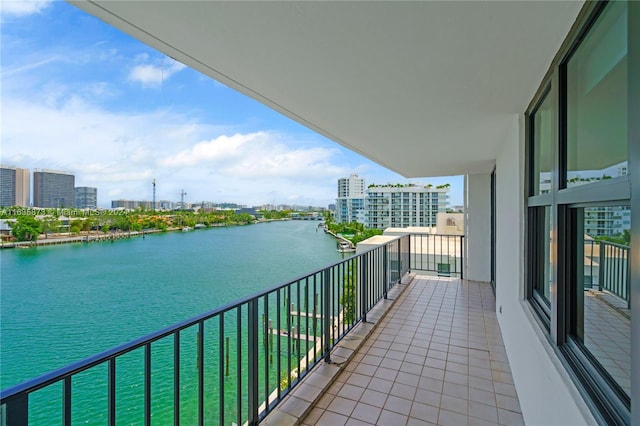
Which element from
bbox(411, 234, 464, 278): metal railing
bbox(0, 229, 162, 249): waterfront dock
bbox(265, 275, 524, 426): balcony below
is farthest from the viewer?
bbox(0, 229, 162, 249): waterfront dock

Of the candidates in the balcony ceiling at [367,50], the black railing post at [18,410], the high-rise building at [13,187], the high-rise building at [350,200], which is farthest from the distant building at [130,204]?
the high-rise building at [350,200]

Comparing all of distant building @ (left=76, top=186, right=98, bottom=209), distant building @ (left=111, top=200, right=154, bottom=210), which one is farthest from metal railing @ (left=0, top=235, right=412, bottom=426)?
distant building @ (left=111, top=200, right=154, bottom=210)

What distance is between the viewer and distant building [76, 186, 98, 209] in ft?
35.4

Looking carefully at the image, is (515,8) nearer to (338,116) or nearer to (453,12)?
(453,12)

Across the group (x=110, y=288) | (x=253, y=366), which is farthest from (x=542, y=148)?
(x=110, y=288)

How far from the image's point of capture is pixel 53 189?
26.5 ft

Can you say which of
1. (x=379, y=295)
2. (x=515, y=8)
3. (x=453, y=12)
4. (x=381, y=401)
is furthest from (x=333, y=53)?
(x=379, y=295)

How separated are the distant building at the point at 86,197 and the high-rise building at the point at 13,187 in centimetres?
453

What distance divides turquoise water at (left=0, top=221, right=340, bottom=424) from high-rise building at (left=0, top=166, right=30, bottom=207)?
12.5ft

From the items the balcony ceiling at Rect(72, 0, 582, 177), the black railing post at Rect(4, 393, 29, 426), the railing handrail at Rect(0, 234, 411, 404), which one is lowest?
the black railing post at Rect(4, 393, 29, 426)

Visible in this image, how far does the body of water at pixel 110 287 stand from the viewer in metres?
10.3

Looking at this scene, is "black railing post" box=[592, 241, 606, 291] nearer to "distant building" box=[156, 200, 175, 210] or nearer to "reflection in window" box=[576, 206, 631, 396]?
"reflection in window" box=[576, 206, 631, 396]

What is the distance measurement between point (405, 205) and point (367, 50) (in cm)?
2376

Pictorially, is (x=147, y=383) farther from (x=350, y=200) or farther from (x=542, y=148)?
(x=350, y=200)
